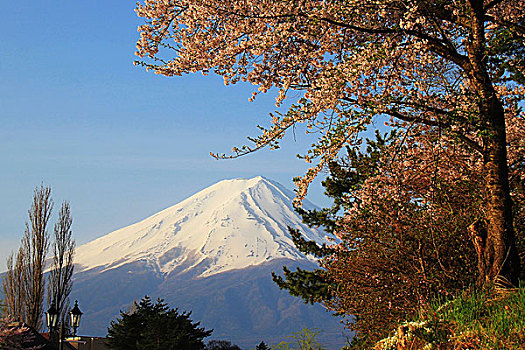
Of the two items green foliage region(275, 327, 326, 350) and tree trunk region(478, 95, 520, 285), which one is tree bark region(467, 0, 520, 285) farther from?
green foliage region(275, 327, 326, 350)

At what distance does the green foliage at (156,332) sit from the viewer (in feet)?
68.8

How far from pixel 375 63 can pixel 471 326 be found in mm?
3131

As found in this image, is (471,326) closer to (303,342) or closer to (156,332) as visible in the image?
(303,342)

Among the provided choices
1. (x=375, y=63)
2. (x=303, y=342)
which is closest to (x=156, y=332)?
(x=303, y=342)

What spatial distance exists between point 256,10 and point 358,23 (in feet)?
4.16

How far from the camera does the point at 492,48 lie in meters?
6.49

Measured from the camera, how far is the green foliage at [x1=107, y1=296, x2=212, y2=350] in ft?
68.8

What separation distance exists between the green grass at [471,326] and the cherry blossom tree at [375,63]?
135cm

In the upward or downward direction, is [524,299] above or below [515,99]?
below

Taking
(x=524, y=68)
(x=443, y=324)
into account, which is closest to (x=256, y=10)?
(x=524, y=68)

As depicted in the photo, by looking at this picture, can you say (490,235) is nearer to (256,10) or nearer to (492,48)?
(492,48)

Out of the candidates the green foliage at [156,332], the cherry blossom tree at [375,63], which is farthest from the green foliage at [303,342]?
the green foliage at [156,332]

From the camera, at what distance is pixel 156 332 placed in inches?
829

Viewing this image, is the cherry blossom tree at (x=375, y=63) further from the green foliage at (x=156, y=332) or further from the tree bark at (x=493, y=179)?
the green foliage at (x=156, y=332)
